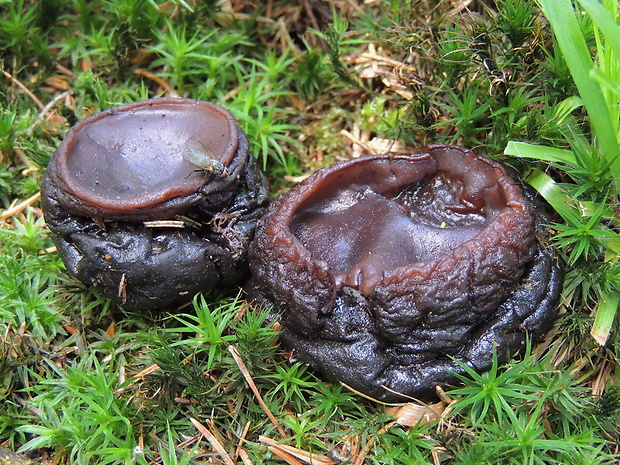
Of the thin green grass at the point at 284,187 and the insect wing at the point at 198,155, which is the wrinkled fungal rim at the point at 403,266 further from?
the insect wing at the point at 198,155

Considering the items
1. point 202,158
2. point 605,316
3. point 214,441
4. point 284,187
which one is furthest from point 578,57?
point 214,441

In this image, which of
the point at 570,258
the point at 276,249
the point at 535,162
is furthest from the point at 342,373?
the point at 535,162

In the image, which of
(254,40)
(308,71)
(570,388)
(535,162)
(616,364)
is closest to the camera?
(570,388)

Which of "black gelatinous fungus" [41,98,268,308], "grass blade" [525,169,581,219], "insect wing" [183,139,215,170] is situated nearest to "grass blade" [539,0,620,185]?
"grass blade" [525,169,581,219]

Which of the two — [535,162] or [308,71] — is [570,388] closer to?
[535,162]

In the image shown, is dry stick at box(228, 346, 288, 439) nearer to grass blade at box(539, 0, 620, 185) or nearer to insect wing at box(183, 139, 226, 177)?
insect wing at box(183, 139, 226, 177)

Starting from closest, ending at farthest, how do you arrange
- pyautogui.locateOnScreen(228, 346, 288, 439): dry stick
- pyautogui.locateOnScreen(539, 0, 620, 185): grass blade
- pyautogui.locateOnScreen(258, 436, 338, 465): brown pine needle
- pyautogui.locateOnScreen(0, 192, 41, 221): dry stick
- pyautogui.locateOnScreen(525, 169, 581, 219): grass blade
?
1. pyautogui.locateOnScreen(539, 0, 620, 185): grass blade
2. pyautogui.locateOnScreen(258, 436, 338, 465): brown pine needle
3. pyautogui.locateOnScreen(228, 346, 288, 439): dry stick
4. pyautogui.locateOnScreen(525, 169, 581, 219): grass blade
5. pyautogui.locateOnScreen(0, 192, 41, 221): dry stick
